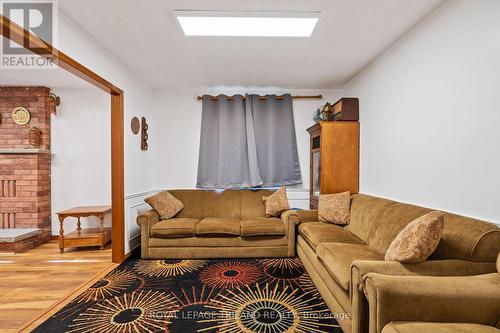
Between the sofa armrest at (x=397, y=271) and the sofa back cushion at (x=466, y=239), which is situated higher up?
the sofa back cushion at (x=466, y=239)

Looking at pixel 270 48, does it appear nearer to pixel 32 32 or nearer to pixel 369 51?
pixel 369 51

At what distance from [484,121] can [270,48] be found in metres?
1.98

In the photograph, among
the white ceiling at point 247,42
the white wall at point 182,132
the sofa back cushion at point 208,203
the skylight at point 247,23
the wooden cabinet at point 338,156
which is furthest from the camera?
the white wall at point 182,132

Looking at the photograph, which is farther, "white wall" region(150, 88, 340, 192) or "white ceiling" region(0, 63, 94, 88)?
"white wall" region(150, 88, 340, 192)

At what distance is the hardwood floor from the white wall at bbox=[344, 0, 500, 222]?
11.2 ft

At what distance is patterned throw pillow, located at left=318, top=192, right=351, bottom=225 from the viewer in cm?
296

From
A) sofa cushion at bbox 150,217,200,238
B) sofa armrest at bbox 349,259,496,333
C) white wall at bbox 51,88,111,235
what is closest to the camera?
sofa armrest at bbox 349,259,496,333

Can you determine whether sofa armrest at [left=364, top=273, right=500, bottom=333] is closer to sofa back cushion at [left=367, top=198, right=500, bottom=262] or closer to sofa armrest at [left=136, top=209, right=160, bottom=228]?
sofa back cushion at [left=367, top=198, right=500, bottom=262]

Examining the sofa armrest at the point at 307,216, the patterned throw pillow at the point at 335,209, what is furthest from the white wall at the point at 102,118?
the patterned throw pillow at the point at 335,209

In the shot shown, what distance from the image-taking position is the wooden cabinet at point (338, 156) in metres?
3.35

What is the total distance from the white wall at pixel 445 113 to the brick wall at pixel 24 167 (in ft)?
16.3

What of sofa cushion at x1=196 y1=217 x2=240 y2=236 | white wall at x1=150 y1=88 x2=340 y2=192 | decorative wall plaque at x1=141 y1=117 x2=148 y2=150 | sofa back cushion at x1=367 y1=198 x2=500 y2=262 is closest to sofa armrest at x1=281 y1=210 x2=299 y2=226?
sofa cushion at x1=196 y1=217 x2=240 y2=236

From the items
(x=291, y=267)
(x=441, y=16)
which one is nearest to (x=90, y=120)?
(x=291, y=267)

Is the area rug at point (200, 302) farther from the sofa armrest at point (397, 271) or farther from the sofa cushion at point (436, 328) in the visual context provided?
the sofa cushion at point (436, 328)
